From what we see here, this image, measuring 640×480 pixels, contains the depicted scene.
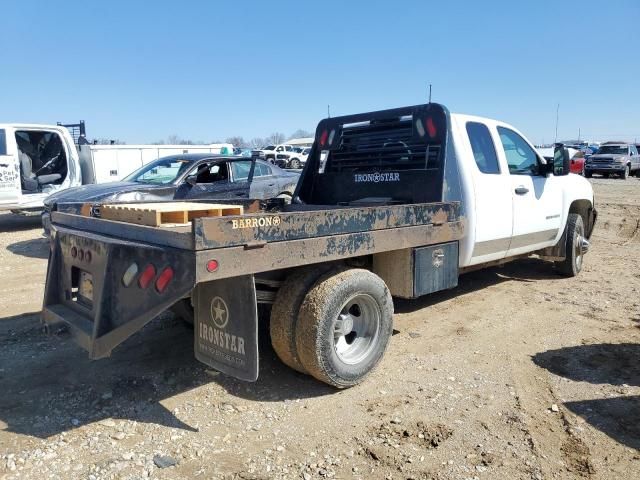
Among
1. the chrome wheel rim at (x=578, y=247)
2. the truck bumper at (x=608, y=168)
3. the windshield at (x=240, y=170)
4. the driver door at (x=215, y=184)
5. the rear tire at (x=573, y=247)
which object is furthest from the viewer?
the truck bumper at (x=608, y=168)

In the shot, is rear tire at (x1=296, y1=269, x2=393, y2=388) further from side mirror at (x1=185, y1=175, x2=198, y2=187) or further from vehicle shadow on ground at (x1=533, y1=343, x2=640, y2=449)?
side mirror at (x1=185, y1=175, x2=198, y2=187)

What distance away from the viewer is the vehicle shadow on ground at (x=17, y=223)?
1225 cm

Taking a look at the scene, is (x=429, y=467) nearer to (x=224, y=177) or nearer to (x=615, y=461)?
(x=615, y=461)

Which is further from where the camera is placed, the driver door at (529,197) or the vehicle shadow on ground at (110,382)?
the driver door at (529,197)

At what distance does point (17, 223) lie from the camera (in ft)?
42.8

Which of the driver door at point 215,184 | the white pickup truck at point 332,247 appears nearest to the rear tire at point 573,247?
the white pickup truck at point 332,247

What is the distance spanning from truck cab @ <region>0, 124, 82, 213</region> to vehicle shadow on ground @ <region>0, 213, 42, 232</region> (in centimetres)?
44

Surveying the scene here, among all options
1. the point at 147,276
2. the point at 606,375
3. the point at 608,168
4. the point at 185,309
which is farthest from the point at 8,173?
the point at 608,168

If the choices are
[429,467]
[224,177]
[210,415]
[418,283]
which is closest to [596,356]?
[418,283]

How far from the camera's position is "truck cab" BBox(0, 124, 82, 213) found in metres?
11.2

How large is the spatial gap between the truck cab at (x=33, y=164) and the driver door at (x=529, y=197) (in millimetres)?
9784

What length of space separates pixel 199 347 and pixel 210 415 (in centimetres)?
45

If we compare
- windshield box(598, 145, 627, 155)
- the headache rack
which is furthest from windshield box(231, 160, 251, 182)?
windshield box(598, 145, 627, 155)

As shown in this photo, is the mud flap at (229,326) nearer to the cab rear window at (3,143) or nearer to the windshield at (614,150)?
the cab rear window at (3,143)
